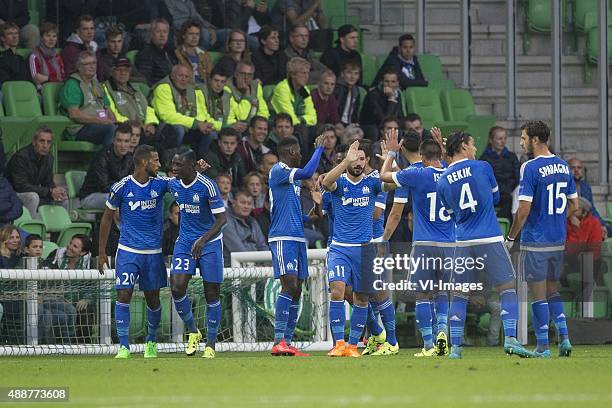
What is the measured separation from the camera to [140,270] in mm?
13867

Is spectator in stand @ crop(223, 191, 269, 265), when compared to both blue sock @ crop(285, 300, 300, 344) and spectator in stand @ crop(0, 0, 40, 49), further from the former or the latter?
spectator in stand @ crop(0, 0, 40, 49)

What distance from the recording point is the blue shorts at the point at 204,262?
45.4 ft

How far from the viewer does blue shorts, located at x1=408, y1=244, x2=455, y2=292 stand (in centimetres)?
1330

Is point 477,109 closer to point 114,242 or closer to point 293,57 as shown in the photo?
point 293,57

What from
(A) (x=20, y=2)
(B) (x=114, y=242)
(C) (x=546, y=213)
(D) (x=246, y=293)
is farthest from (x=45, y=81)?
(C) (x=546, y=213)

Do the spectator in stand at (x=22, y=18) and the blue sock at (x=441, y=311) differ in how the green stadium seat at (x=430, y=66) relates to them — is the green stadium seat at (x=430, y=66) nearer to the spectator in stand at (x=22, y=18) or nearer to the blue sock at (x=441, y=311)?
the spectator in stand at (x=22, y=18)

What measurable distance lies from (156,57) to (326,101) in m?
2.23

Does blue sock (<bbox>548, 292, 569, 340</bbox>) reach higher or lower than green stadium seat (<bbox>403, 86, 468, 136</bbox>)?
lower

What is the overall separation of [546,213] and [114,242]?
5373mm

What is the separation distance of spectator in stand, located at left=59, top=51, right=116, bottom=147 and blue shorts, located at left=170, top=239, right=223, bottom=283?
3.67 meters

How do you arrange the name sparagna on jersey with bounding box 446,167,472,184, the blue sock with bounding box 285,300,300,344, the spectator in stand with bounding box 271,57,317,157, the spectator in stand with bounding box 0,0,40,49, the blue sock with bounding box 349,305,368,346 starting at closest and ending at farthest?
1. the name sparagna on jersey with bounding box 446,167,472,184
2. the blue sock with bounding box 349,305,368,346
3. the blue sock with bounding box 285,300,300,344
4. the spectator in stand with bounding box 0,0,40,49
5. the spectator in stand with bounding box 271,57,317,157

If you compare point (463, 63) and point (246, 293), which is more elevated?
point (463, 63)

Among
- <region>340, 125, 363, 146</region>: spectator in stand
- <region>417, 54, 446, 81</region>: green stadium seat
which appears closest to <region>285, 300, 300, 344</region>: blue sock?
<region>340, 125, 363, 146</region>: spectator in stand

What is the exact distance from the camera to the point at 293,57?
19.6 m
